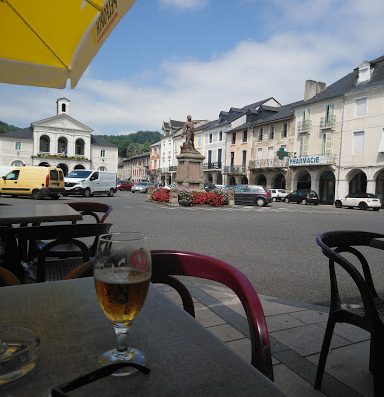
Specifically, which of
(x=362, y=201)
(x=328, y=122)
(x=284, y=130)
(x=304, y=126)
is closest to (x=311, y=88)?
(x=304, y=126)

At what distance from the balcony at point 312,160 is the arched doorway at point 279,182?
370cm

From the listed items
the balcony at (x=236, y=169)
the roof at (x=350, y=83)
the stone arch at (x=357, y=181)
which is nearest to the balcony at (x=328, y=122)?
the roof at (x=350, y=83)

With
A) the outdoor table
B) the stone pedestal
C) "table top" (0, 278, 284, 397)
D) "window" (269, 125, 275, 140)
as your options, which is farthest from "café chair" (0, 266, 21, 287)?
"window" (269, 125, 275, 140)

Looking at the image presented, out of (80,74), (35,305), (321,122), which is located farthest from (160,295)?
(321,122)

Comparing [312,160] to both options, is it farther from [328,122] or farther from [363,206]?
[363,206]

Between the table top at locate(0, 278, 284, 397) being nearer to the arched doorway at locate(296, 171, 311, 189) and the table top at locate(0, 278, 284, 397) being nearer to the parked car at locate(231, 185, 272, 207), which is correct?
the parked car at locate(231, 185, 272, 207)

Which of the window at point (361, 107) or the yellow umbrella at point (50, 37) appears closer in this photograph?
the yellow umbrella at point (50, 37)

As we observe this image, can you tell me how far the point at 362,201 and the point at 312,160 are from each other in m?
9.53

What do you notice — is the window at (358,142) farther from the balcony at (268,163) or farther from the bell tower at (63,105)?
the bell tower at (63,105)

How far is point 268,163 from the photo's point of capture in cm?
4062

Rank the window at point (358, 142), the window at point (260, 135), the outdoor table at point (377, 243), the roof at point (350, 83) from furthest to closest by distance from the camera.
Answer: the window at point (260, 135)
the window at point (358, 142)
the roof at point (350, 83)
the outdoor table at point (377, 243)

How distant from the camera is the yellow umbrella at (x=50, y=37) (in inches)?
117

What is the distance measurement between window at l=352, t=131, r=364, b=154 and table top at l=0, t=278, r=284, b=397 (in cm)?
3349

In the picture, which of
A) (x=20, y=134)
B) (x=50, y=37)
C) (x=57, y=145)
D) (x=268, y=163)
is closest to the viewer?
(x=50, y=37)
